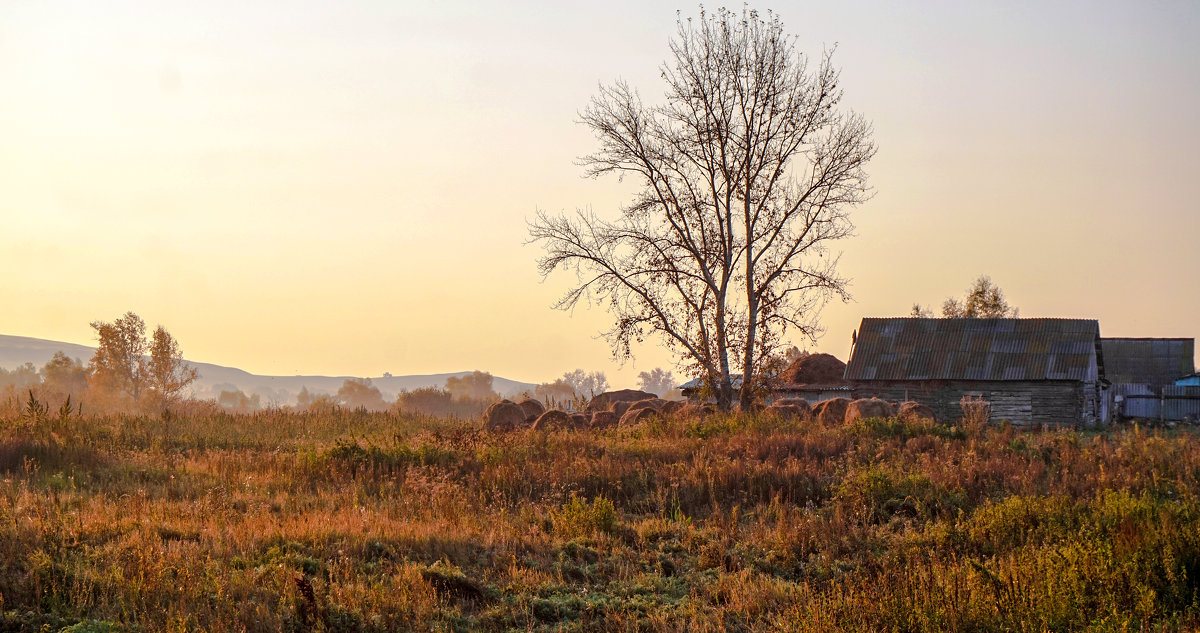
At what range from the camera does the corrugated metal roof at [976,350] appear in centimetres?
3278

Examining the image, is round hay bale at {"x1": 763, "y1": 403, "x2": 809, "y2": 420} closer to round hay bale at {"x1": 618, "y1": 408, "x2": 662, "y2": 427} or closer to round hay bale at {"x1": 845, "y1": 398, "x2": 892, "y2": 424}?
round hay bale at {"x1": 845, "y1": 398, "x2": 892, "y2": 424}

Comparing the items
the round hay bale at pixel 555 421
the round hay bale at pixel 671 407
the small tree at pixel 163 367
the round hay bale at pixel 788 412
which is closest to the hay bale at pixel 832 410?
the round hay bale at pixel 788 412

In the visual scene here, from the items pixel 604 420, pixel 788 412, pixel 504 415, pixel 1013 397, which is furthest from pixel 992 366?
pixel 504 415

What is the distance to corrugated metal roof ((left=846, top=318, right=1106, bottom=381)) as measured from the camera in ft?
108

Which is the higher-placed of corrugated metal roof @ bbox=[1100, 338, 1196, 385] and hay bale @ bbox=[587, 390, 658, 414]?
corrugated metal roof @ bbox=[1100, 338, 1196, 385]

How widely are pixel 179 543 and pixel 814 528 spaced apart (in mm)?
6806

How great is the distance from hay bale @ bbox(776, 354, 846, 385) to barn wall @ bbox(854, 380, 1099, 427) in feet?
16.8

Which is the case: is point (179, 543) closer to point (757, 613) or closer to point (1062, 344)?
point (757, 613)

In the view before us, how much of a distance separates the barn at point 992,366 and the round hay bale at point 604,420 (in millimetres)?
12108

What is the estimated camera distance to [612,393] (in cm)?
4469

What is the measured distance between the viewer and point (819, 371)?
4038cm

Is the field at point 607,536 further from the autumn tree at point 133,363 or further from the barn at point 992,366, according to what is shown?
the autumn tree at point 133,363

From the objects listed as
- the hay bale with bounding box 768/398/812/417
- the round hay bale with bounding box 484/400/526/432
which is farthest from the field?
the round hay bale with bounding box 484/400/526/432

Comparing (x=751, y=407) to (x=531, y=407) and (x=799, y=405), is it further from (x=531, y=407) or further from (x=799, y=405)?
(x=531, y=407)
